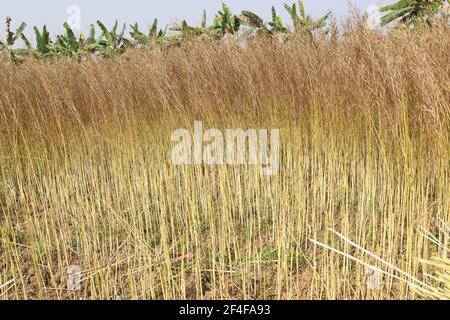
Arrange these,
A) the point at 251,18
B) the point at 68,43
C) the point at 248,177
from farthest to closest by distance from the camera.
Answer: the point at 68,43 < the point at 251,18 < the point at 248,177

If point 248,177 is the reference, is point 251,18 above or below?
above

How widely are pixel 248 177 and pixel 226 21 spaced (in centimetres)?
996

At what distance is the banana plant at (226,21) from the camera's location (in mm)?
12391

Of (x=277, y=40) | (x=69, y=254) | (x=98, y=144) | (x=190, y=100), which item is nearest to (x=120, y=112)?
(x=98, y=144)

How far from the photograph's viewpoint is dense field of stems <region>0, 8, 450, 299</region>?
2.19 meters

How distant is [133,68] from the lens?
3.96m

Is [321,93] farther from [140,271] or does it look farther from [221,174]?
[140,271]

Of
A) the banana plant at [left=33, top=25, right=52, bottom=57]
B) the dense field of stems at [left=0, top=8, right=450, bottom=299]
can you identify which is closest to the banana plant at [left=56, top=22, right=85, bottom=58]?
the banana plant at [left=33, top=25, right=52, bottom=57]

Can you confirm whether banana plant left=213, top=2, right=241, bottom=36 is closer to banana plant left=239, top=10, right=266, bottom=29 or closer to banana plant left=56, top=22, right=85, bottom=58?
banana plant left=239, top=10, right=266, bottom=29

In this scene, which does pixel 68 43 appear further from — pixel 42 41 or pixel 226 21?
pixel 226 21

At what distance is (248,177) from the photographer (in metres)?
3.26

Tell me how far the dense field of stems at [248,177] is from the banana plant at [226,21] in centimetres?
858

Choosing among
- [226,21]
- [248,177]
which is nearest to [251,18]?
[226,21]

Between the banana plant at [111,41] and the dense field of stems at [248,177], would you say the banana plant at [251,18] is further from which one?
the dense field of stems at [248,177]
